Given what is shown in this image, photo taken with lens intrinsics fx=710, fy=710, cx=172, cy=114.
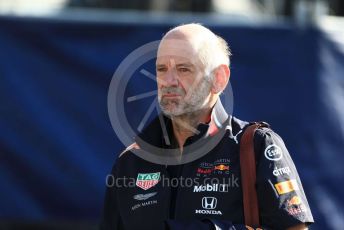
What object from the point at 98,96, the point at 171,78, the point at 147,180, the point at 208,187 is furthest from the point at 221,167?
the point at 98,96

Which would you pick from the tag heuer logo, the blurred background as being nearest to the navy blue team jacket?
the tag heuer logo

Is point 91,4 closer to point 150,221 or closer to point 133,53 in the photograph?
point 133,53

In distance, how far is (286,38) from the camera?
4844 mm

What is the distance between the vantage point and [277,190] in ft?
8.79

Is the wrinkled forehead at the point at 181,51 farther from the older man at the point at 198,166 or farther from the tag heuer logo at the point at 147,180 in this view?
the tag heuer logo at the point at 147,180

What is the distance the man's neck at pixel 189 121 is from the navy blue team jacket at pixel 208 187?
0.04 meters

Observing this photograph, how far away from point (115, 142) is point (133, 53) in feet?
2.06

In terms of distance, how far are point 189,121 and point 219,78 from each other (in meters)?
0.23

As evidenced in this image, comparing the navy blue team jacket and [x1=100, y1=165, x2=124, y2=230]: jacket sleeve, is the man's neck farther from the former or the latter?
[x1=100, y1=165, x2=124, y2=230]: jacket sleeve

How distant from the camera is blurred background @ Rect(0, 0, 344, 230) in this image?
4.82m

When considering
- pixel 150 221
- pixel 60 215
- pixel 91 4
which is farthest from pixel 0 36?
pixel 150 221

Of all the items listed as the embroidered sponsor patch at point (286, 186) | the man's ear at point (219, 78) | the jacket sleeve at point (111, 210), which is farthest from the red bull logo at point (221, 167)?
the jacket sleeve at point (111, 210)

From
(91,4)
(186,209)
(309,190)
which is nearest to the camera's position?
(186,209)

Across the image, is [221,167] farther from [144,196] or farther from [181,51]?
[181,51]
